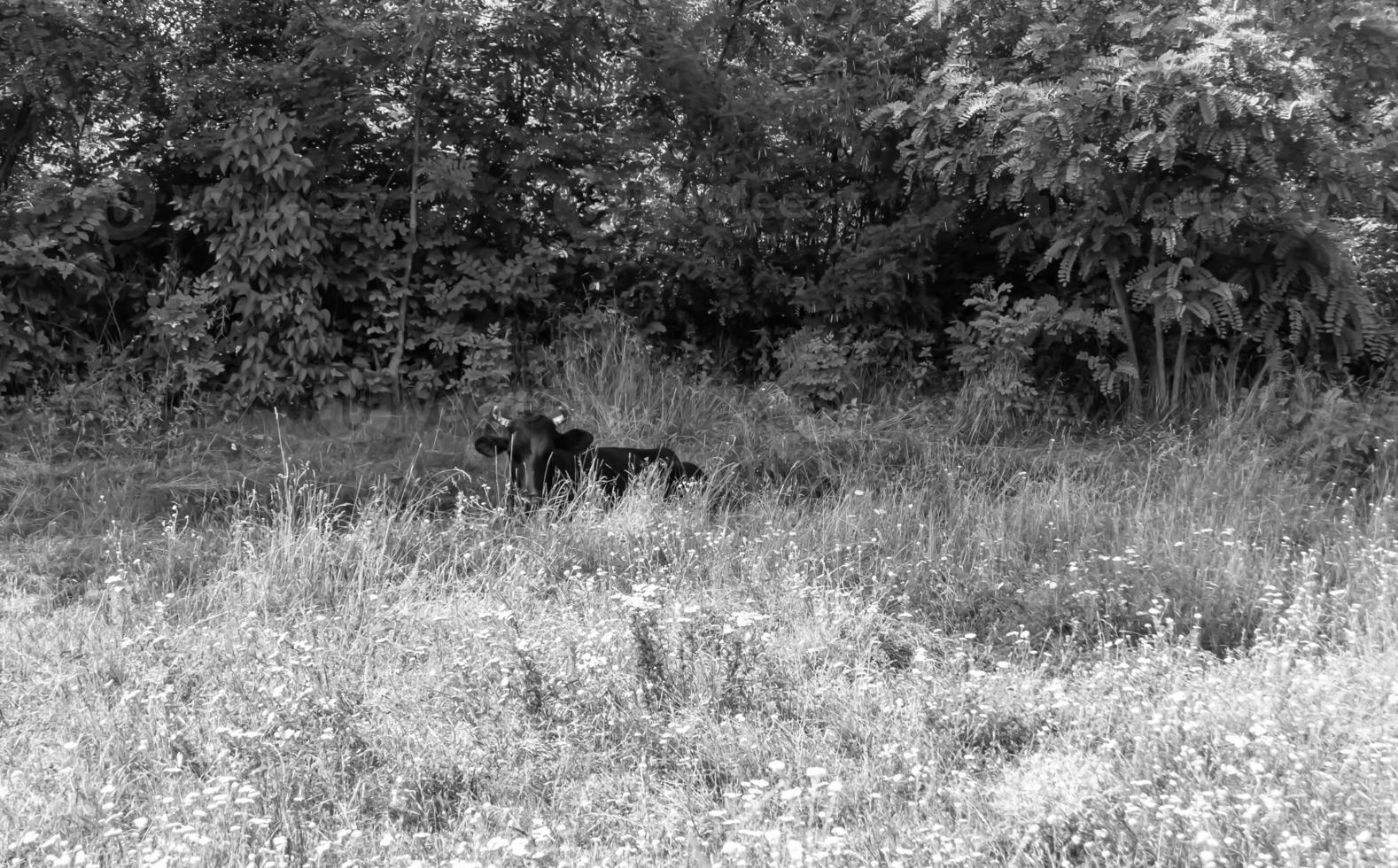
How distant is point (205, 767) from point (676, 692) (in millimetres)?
1734

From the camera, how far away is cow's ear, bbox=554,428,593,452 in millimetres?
7805

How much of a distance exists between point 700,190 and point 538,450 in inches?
154

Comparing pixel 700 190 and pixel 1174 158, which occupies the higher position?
pixel 1174 158

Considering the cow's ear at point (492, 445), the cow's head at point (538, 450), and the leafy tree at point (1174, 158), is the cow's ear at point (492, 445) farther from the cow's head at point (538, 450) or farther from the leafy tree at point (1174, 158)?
the leafy tree at point (1174, 158)

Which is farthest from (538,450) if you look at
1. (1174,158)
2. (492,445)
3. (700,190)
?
(1174,158)

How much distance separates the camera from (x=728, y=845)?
3166 millimetres

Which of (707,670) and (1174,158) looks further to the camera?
(1174,158)

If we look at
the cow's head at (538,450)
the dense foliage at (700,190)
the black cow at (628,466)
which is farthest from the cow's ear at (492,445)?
the dense foliage at (700,190)

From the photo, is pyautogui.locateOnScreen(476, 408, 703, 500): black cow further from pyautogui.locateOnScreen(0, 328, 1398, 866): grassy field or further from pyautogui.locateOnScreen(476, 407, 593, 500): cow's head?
pyautogui.locateOnScreen(0, 328, 1398, 866): grassy field

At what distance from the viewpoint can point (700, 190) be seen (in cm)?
1078

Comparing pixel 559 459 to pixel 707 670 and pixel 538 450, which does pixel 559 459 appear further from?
pixel 707 670

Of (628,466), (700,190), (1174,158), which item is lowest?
(628,466)

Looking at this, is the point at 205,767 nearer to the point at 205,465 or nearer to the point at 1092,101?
the point at 205,465

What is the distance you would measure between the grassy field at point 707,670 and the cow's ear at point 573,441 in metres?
0.62
